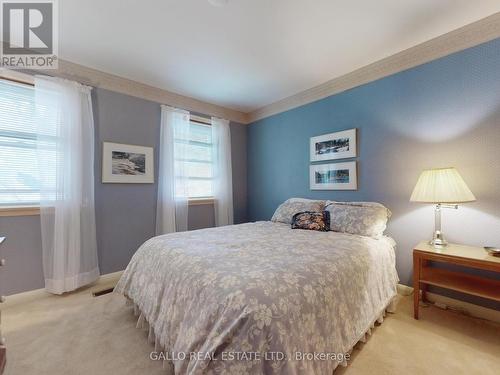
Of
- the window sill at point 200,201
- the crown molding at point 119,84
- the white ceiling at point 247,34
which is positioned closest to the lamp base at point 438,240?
the white ceiling at point 247,34

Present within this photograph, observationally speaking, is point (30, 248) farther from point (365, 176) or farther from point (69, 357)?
point (365, 176)

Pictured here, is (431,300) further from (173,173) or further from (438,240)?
(173,173)

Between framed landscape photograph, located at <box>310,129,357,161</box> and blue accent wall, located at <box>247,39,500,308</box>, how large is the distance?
87mm

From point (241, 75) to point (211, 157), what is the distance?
145 centimetres

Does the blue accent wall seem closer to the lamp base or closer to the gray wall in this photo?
the lamp base

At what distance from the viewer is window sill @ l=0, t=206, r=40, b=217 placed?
7.25ft

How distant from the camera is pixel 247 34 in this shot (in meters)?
2.11

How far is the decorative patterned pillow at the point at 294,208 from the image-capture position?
2.78 metres

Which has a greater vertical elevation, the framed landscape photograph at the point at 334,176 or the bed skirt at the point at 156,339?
the framed landscape photograph at the point at 334,176

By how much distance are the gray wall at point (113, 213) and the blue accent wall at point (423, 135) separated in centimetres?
226

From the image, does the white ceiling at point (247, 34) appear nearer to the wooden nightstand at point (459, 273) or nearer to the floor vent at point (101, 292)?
the wooden nightstand at point (459, 273)

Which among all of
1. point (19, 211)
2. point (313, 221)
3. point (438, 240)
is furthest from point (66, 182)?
point (438, 240)

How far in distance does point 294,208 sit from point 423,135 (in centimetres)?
155

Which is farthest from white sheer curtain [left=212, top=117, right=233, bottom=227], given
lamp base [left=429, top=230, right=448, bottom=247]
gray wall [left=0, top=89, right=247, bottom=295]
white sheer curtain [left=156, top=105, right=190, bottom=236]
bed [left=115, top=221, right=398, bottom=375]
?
lamp base [left=429, top=230, right=448, bottom=247]
